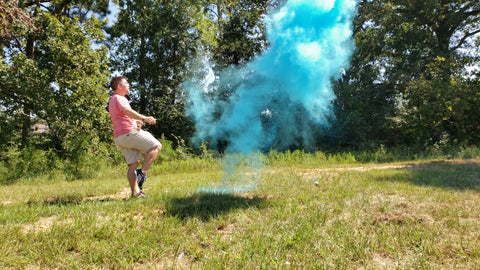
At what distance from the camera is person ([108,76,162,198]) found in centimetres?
414

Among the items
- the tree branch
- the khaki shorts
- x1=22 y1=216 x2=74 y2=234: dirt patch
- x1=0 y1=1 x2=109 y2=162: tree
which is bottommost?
x1=22 y1=216 x2=74 y2=234: dirt patch

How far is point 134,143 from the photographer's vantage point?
4281 millimetres

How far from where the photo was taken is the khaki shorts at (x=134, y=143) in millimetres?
4223

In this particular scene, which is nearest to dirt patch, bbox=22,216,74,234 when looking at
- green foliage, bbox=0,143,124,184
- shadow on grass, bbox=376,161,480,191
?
shadow on grass, bbox=376,161,480,191

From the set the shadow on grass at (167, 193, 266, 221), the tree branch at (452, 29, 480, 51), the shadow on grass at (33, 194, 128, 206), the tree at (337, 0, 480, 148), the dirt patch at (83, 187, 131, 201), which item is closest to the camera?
the shadow on grass at (167, 193, 266, 221)

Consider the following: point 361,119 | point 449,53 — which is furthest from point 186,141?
point 449,53

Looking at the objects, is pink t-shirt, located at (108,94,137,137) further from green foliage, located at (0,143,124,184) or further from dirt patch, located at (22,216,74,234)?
green foliage, located at (0,143,124,184)

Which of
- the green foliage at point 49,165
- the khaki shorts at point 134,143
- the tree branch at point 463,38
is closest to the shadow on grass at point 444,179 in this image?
the khaki shorts at point 134,143

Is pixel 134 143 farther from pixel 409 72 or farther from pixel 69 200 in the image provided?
pixel 409 72

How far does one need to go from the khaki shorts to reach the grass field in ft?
2.55

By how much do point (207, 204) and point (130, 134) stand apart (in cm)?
159

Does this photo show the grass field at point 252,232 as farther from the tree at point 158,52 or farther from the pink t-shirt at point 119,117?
the tree at point 158,52

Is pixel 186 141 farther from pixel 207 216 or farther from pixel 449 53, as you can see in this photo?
pixel 449 53

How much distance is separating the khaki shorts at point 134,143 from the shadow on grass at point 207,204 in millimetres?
953
